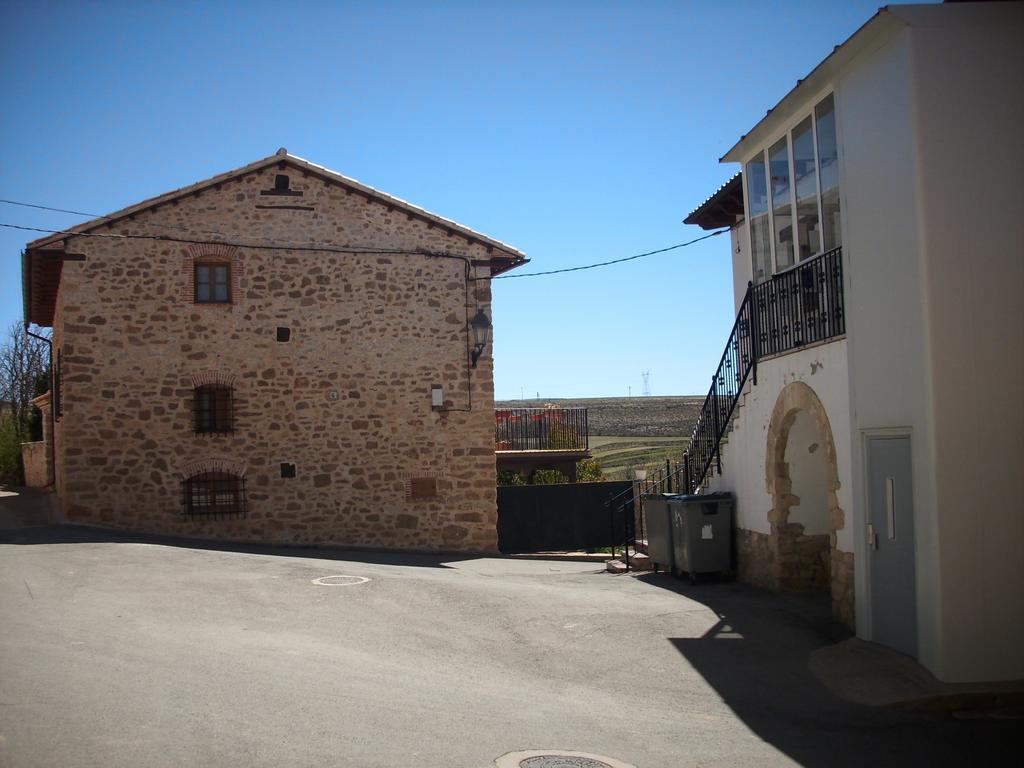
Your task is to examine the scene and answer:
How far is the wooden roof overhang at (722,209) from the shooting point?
Answer: 46.9 ft

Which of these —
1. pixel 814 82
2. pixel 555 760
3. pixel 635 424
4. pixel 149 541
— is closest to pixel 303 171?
pixel 149 541

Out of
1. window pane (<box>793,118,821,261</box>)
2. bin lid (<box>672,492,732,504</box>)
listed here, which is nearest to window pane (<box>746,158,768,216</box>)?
window pane (<box>793,118,821,261</box>)

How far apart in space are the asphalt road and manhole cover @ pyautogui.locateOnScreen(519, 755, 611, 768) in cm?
23

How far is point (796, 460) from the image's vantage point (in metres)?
11.9

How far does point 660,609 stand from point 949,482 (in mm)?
4484

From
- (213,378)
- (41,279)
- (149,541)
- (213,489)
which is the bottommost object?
(149,541)

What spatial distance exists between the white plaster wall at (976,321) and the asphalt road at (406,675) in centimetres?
93

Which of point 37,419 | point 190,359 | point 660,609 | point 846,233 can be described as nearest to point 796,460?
point 660,609

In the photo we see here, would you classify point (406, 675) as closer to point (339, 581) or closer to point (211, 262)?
point (339, 581)

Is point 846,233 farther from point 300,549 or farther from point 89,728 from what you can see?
point 300,549

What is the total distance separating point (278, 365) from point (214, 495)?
2.72 meters

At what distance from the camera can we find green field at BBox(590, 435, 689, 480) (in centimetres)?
3422

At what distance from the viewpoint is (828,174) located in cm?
1063

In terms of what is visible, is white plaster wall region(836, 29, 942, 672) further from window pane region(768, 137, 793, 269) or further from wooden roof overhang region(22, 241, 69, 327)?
wooden roof overhang region(22, 241, 69, 327)
